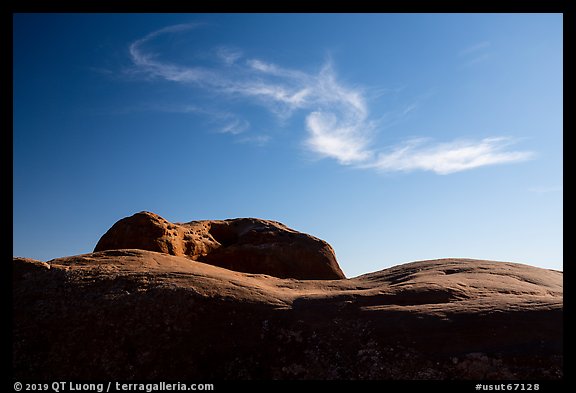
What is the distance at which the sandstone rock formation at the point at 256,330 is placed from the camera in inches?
281

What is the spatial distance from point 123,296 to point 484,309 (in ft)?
22.6

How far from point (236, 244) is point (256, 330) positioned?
10.9m

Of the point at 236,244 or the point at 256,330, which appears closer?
the point at 256,330

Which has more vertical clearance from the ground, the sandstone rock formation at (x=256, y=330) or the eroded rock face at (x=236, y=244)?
the eroded rock face at (x=236, y=244)

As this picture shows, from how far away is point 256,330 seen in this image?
7973 millimetres

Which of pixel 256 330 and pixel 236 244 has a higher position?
pixel 236 244

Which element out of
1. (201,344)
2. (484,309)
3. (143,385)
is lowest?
(143,385)

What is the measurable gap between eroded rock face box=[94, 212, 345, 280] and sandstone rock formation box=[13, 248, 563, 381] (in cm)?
543

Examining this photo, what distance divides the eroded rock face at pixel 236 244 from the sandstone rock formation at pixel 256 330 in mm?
5426

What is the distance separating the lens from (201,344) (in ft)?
25.3

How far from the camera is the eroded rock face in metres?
15.1

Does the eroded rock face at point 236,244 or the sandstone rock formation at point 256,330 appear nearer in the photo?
the sandstone rock formation at point 256,330
